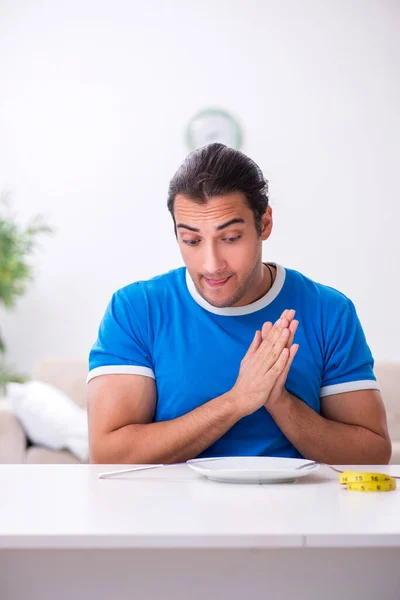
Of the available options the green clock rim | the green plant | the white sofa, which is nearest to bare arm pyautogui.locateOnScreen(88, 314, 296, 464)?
the white sofa

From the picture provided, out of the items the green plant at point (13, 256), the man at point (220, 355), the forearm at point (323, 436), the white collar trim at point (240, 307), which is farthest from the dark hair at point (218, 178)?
the green plant at point (13, 256)

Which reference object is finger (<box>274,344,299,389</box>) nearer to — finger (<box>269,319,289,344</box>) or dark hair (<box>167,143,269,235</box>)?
finger (<box>269,319,289,344</box>)

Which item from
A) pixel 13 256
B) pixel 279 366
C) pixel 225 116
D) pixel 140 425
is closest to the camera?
pixel 279 366

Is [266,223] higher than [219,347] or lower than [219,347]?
higher

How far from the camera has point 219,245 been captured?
166 centimetres

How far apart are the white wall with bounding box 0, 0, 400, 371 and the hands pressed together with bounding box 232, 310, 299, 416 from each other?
277 centimetres

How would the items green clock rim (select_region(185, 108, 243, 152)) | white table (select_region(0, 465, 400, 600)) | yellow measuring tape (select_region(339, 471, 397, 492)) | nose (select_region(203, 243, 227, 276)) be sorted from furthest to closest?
green clock rim (select_region(185, 108, 243, 152))
nose (select_region(203, 243, 227, 276))
yellow measuring tape (select_region(339, 471, 397, 492))
white table (select_region(0, 465, 400, 600))

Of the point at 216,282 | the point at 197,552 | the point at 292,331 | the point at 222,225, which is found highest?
the point at 222,225

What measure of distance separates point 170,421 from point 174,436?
0.12 feet

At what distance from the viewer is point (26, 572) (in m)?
0.86

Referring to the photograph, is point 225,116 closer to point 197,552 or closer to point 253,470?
point 253,470

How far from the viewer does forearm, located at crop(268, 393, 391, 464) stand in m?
1.57

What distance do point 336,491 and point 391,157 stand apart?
3.41 meters

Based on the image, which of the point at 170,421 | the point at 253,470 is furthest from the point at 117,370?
the point at 253,470
